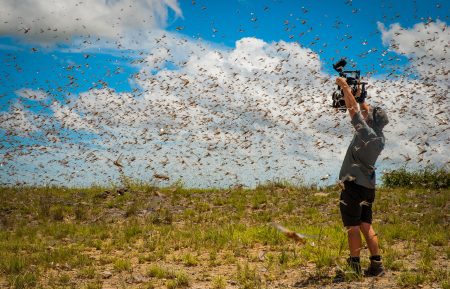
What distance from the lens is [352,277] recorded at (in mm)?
6824

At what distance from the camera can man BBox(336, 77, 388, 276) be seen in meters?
6.62

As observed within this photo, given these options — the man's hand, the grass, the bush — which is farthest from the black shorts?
the bush

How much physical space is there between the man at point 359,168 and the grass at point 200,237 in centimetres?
41

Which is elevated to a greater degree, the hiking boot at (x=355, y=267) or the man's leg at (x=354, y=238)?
the man's leg at (x=354, y=238)

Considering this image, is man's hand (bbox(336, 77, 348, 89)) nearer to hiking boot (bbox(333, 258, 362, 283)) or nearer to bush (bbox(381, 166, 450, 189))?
hiking boot (bbox(333, 258, 362, 283))

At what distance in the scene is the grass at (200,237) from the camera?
24.6 ft

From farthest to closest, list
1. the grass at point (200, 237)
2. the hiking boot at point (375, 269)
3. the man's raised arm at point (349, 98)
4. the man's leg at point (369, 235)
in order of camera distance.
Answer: the grass at point (200, 237) → the hiking boot at point (375, 269) → the man's leg at point (369, 235) → the man's raised arm at point (349, 98)

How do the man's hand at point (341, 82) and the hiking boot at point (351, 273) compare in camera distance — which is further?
the hiking boot at point (351, 273)

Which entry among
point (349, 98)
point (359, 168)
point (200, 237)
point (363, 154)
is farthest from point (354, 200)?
point (200, 237)

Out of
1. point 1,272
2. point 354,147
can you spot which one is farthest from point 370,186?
point 1,272

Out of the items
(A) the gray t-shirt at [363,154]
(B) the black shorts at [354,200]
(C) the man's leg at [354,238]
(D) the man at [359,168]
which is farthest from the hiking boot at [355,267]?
(A) the gray t-shirt at [363,154]

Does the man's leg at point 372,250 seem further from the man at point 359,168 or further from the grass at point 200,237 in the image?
the grass at point 200,237

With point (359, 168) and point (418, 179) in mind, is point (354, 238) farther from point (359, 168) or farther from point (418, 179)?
point (418, 179)

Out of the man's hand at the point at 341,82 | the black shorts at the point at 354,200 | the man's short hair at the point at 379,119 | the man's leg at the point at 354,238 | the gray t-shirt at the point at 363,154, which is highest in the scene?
the man's hand at the point at 341,82
